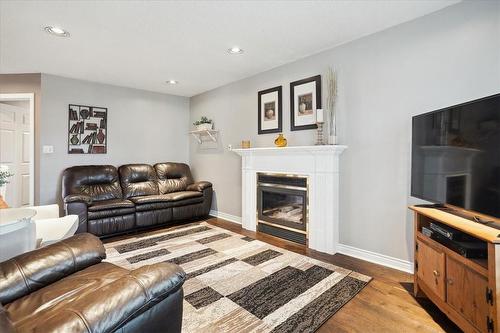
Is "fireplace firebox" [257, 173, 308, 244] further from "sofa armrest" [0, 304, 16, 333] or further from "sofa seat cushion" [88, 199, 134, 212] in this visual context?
"sofa armrest" [0, 304, 16, 333]

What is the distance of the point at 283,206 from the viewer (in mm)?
3539

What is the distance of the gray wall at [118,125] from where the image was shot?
3.86 metres

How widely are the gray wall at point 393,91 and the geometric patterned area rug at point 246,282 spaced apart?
67cm

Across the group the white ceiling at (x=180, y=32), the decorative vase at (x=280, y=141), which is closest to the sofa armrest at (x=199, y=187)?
the decorative vase at (x=280, y=141)

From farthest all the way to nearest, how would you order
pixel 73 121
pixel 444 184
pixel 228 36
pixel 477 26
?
pixel 73 121, pixel 228 36, pixel 477 26, pixel 444 184

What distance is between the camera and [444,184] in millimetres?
1837

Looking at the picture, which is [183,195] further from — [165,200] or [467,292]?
[467,292]

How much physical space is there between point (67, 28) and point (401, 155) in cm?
355

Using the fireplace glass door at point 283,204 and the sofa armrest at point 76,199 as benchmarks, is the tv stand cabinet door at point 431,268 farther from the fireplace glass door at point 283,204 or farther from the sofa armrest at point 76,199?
the sofa armrest at point 76,199

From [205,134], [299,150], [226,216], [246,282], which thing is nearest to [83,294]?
[246,282]

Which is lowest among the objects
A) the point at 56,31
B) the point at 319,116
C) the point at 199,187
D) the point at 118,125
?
the point at 199,187

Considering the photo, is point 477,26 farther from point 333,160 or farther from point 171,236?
point 171,236

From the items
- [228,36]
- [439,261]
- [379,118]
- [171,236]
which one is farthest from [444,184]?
[171,236]

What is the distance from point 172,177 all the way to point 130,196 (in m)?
0.88
